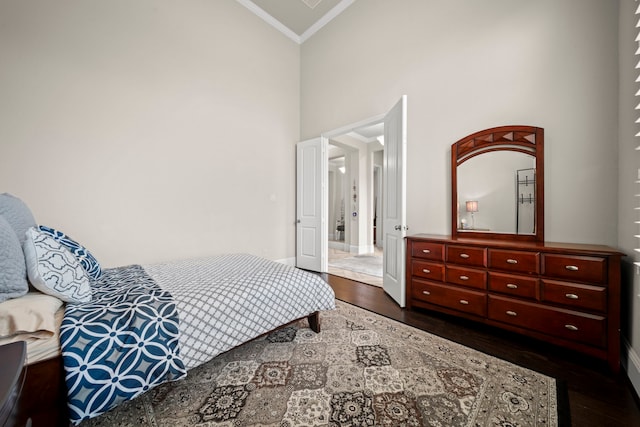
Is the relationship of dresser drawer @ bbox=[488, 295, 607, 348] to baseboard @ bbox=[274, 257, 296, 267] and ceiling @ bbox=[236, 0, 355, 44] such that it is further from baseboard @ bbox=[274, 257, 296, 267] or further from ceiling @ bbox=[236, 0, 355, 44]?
ceiling @ bbox=[236, 0, 355, 44]

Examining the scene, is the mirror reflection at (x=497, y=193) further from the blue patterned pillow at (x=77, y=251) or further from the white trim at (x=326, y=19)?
the blue patterned pillow at (x=77, y=251)

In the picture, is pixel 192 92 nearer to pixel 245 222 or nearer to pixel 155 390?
pixel 245 222

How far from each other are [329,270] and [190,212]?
241 centimetres

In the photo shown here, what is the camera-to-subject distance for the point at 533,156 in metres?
2.15

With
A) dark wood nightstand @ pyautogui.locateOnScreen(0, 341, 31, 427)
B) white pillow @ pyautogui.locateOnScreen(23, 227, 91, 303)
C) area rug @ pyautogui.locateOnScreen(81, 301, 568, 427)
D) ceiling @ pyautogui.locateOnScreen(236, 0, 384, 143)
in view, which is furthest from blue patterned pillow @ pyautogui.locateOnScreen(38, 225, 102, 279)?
ceiling @ pyautogui.locateOnScreen(236, 0, 384, 143)

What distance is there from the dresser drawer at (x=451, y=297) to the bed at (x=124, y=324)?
1181mm

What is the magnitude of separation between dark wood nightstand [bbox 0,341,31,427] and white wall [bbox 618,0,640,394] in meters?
2.65

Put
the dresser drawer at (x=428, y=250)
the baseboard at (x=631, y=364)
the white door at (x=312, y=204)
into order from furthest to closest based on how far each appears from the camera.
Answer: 1. the white door at (x=312, y=204)
2. the dresser drawer at (x=428, y=250)
3. the baseboard at (x=631, y=364)

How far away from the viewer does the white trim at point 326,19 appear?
3.63 m

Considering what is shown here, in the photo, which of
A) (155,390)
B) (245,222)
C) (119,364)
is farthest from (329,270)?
(119,364)

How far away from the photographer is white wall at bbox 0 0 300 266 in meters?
2.18

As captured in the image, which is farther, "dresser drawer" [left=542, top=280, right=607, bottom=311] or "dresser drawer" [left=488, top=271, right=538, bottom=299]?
"dresser drawer" [left=488, top=271, right=538, bottom=299]

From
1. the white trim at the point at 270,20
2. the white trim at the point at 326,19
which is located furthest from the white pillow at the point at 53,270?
the white trim at the point at 326,19

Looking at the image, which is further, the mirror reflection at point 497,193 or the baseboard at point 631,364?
the mirror reflection at point 497,193
